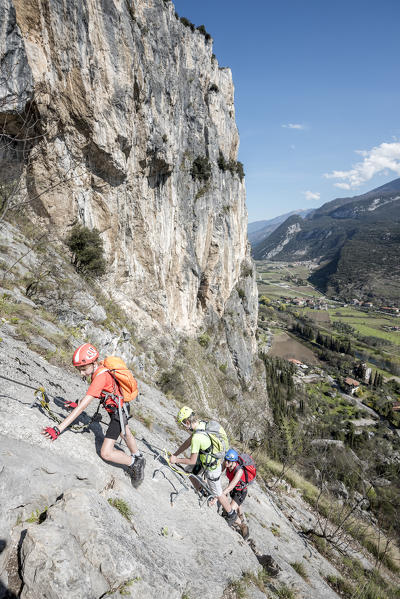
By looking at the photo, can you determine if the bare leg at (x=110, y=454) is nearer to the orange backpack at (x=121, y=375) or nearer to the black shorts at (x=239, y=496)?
the orange backpack at (x=121, y=375)

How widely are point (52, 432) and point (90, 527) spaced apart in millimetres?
1219

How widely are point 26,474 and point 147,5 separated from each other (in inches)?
958

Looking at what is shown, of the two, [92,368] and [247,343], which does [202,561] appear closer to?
[92,368]

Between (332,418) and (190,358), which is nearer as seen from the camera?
(190,358)

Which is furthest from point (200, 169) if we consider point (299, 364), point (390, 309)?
point (390, 309)

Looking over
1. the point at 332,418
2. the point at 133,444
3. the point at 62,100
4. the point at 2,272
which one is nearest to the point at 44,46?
the point at 62,100

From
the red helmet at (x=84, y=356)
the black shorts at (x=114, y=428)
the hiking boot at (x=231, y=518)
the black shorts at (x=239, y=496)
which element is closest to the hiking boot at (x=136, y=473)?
the black shorts at (x=114, y=428)

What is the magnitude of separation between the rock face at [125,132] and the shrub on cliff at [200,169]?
0.82 ft

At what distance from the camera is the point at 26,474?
117 inches

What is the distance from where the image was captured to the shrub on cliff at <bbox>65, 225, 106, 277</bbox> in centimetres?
1345

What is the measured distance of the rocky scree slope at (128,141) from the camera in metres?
10.8

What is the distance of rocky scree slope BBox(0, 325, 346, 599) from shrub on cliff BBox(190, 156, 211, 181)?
24496 millimetres

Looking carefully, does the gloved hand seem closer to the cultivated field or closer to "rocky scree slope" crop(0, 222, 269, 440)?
"rocky scree slope" crop(0, 222, 269, 440)

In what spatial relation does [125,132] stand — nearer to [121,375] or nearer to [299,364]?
[121,375]
